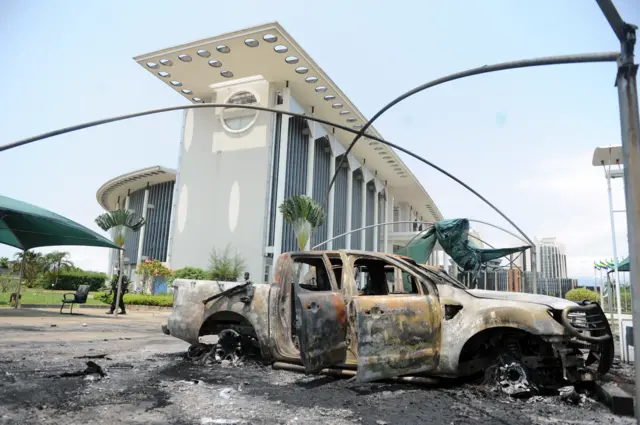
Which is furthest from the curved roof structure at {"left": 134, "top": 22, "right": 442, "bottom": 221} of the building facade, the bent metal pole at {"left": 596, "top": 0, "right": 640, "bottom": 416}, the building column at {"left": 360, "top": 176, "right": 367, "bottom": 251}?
the bent metal pole at {"left": 596, "top": 0, "right": 640, "bottom": 416}

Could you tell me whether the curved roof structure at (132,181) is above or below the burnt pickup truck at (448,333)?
above

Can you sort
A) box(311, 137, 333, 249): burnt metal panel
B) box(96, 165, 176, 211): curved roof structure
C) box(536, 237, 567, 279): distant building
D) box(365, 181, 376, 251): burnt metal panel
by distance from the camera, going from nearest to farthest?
box(311, 137, 333, 249): burnt metal panel < box(96, 165, 176, 211): curved roof structure < box(365, 181, 376, 251): burnt metal panel < box(536, 237, 567, 279): distant building

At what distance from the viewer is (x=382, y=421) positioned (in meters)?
4.44

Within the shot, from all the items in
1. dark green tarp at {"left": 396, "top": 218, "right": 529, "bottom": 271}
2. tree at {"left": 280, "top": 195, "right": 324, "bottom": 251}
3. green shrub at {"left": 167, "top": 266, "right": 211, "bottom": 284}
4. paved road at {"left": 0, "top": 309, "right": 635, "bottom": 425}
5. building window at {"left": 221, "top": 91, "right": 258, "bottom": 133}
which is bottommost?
paved road at {"left": 0, "top": 309, "right": 635, "bottom": 425}

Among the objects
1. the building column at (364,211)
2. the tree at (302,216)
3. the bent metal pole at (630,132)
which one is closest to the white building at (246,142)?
the tree at (302,216)

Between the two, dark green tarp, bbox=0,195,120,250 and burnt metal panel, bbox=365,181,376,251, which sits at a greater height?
burnt metal panel, bbox=365,181,376,251

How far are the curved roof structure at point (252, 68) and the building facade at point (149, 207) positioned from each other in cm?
1126

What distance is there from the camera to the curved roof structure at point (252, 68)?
29.6m

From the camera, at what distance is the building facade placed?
4528 centimetres

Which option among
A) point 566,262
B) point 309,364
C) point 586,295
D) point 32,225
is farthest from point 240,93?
point 566,262

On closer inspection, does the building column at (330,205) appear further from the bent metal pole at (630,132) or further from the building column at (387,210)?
the bent metal pole at (630,132)

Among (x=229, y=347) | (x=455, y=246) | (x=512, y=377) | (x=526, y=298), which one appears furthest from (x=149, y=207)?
(x=512, y=377)

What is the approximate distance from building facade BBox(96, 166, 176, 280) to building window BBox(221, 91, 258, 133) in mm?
10680

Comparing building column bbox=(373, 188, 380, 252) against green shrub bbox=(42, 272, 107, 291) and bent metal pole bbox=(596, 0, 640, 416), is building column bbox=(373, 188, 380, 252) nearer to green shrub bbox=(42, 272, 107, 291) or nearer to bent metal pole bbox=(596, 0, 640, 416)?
green shrub bbox=(42, 272, 107, 291)
